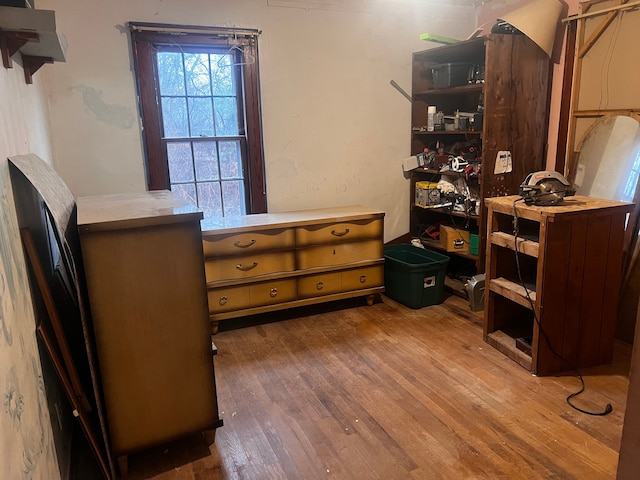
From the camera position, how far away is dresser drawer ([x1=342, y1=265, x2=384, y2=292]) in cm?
359

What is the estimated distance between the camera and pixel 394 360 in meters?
2.83

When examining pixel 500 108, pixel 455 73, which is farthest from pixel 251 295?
pixel 455 73

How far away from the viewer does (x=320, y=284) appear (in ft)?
11.5

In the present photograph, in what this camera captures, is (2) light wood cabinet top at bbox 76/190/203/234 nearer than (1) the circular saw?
Yes

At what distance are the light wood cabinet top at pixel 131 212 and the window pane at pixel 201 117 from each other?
136 centimetres

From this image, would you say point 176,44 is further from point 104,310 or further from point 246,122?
point 104,310

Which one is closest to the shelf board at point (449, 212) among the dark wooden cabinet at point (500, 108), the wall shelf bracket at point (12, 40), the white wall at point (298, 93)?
the dark wooden cabinet at point (500, 108)

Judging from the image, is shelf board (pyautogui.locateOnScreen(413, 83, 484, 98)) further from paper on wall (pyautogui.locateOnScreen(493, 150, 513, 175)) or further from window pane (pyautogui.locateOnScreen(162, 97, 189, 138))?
window pane (pyautogui.locateOnScreen(162, 97, 189, 138))

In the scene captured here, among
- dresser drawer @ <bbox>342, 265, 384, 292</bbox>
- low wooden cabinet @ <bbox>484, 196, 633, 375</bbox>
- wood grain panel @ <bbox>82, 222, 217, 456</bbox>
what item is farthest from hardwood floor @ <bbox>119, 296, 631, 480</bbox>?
dresser drawer @ <bbox>342, 265, 384, 292</bbox>

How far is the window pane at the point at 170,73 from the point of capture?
10.9 feet

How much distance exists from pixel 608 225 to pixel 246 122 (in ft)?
8.13

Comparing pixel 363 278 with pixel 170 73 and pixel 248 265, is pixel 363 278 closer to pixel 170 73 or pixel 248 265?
pixel 248 265

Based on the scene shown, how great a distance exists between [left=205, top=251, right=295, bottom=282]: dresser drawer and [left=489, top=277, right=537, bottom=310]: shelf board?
137 centimetres

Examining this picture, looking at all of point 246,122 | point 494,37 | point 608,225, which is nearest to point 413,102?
point 494,37
